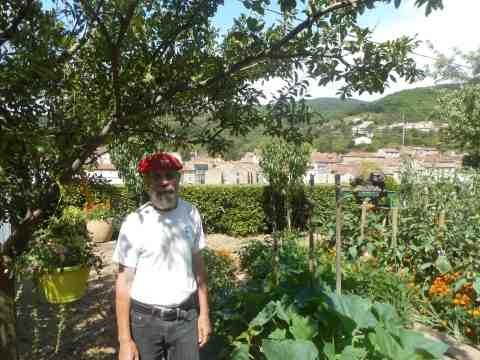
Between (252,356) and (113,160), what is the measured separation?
26.3ft

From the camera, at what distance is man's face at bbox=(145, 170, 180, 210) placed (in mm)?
1913

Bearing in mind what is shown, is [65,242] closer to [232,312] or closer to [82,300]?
[232,312]

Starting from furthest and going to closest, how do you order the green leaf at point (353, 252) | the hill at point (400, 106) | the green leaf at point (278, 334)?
the hill at point (400, 106) < the green leaf at point (353, 252) < the green leaf at point (278, 334)

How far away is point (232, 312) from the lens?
9.59ft

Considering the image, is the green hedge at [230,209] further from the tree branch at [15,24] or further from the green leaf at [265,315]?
the tree branch at [15,24]

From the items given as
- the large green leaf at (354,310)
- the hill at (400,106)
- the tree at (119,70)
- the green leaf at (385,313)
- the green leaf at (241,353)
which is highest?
the hill at (400,106)

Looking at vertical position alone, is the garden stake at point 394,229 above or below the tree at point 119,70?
below

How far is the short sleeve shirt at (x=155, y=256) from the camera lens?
184 centimetres

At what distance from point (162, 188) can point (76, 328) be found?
2.95 m

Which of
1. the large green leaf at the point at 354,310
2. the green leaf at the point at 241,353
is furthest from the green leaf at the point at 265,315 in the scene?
the large green leaf at the point at 354,310

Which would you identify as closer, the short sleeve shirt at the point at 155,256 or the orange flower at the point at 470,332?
the short sleeve shirt at the point at 155,256

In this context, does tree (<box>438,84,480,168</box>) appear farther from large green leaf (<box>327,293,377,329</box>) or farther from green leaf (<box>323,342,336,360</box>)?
green leaf (<box>323,342,336,360</box>)

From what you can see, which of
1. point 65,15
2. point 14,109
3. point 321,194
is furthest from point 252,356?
point 321,194

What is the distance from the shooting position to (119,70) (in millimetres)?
2250
